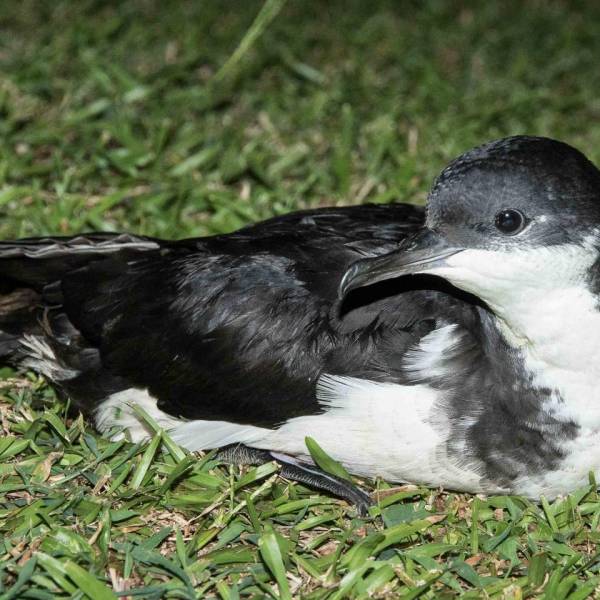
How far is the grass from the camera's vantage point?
376 cm

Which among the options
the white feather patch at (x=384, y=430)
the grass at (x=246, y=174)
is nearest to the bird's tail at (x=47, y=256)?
the grass at (x=246, y=174)

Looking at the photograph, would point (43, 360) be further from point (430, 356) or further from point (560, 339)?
point (560, 339)

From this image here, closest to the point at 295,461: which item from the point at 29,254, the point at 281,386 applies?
the point at 281,386

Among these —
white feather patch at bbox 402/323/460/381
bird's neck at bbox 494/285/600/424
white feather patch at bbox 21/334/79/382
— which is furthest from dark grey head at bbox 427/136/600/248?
white feather patch at bbox 21/334/79/382

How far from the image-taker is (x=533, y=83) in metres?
7.75

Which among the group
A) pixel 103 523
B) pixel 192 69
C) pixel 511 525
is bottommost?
pixel 103 523

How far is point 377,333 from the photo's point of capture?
4.04 meters

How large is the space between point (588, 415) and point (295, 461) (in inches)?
45.5

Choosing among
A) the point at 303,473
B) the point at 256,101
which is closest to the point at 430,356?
the point at 303,473

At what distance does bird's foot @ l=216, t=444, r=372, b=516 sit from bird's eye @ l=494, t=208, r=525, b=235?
119 cm

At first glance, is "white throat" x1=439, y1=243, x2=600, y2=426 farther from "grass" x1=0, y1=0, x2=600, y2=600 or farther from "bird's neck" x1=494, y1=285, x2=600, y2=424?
"grass" x1=0, y1=0, x2=600, y2=600

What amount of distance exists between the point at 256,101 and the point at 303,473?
347 cm

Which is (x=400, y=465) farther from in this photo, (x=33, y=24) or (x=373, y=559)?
(x=33, y=24)

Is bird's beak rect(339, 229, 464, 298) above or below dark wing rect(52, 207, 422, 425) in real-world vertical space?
above
